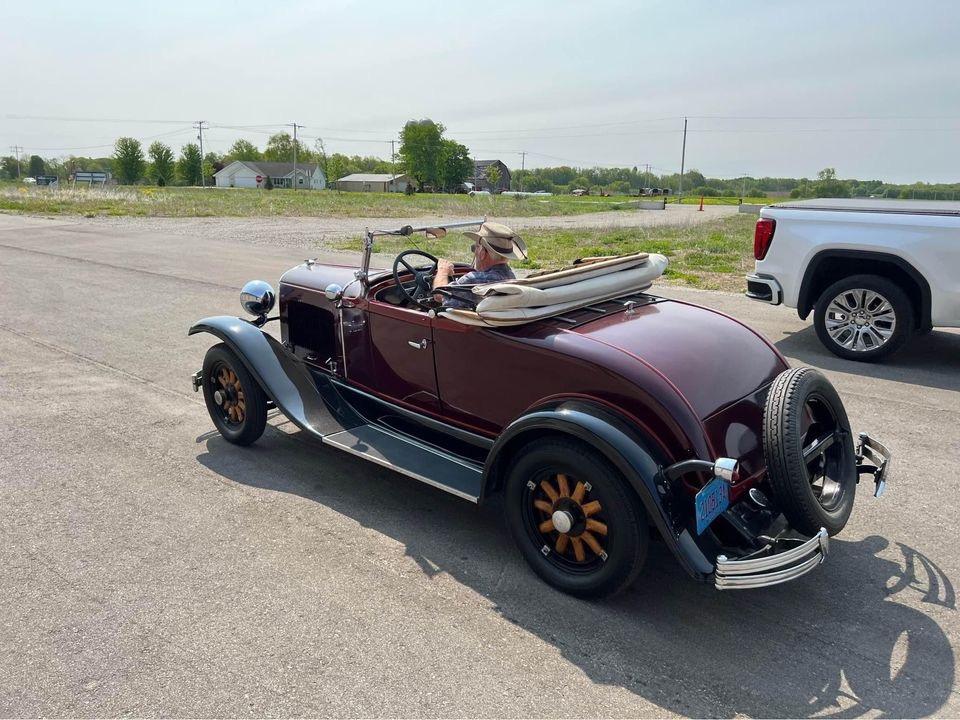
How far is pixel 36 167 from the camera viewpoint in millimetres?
159875

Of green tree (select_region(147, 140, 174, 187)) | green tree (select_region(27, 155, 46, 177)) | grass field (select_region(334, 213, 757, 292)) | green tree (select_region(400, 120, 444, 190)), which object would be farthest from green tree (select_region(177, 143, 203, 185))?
grass field (select_region(334, 213, 757, 292))

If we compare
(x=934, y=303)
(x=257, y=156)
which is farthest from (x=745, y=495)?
(x=257, y=156)

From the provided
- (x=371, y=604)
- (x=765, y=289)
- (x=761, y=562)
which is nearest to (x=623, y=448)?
(x=761, y=562)

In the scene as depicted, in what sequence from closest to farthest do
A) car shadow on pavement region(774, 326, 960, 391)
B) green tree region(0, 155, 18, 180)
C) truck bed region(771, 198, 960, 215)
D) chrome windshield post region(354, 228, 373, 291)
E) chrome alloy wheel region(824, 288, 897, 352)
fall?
chrome windshield post region(354, 228, 373, 291) → car shadow on pavement region(774, 326, 960, 391) → truck bed region(771, 198, 960, 215) → chrome alloy wheel region(824, 288, 897, 352) → green tree region(0, 155, 18, 180)

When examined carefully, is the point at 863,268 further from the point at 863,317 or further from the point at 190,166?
the point at 190,166

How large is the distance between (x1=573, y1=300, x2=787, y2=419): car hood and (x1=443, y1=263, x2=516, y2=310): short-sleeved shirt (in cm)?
70

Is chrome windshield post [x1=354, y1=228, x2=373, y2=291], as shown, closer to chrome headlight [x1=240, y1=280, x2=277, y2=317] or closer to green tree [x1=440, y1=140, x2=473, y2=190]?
chrome headlight [x1=240, y1=280, x2=277, y2=317]

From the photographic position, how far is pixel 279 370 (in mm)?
4895

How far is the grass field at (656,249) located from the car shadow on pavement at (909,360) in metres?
3.84

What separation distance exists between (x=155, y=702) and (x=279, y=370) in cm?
244

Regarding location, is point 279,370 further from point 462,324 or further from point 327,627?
point 327,627

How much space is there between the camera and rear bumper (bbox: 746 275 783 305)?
8188 millimetres

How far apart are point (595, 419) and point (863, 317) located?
558 cm

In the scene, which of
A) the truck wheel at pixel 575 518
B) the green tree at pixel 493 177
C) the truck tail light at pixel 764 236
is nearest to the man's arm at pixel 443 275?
the truck wheel at pixel 575 518
